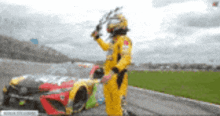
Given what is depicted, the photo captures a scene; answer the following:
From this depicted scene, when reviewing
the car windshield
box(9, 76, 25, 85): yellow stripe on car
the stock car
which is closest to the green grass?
the car windshield

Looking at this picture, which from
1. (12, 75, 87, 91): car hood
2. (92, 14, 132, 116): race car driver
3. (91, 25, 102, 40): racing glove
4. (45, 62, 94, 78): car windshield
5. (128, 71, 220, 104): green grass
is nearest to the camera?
(92, 14, 132, 116): race car driver

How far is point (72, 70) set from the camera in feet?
A: 15.0

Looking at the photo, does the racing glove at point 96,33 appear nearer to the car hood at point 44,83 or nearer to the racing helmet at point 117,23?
the racing helmet at point 117,23

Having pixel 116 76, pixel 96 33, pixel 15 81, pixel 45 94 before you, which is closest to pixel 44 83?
pixel 45 94

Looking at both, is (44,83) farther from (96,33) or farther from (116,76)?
(116,76)

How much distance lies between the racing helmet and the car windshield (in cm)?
217

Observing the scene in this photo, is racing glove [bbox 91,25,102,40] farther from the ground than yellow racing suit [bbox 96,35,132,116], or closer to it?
farther from the ground

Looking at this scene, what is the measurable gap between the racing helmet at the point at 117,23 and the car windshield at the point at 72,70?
7.11ft

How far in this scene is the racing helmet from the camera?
97.7 inches

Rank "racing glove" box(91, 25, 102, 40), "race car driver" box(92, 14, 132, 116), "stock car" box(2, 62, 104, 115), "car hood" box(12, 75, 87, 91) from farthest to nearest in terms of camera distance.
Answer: "car hood" box(12, 75, 87, 91) → "stock car" box(2, 62, 104, 115) → "racing glove" box(91, 25, 102, 40) → "race car driver" box(92, 14, 132, 116)

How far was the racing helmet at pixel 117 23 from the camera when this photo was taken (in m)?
2.48

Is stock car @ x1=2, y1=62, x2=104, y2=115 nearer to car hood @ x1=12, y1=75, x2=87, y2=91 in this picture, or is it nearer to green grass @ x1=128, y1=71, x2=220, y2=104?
car hood @ x1=12, y1=75, x2=87, y2=91

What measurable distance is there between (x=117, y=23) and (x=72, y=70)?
8.23ft

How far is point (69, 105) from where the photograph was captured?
3.40 meters
